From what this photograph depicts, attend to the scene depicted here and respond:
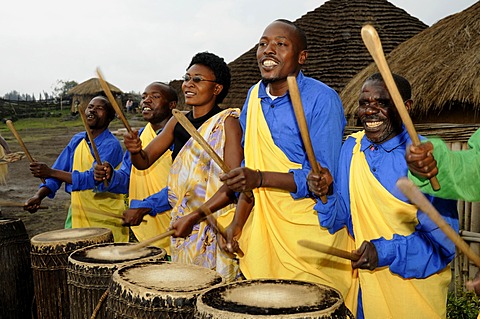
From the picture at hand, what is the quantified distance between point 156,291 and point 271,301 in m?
0.57

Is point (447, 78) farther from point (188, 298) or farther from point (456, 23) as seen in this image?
point (188, 298)

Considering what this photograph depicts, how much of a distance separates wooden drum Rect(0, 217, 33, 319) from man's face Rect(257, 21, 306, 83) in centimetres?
262

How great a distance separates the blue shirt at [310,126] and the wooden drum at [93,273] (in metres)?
0.99

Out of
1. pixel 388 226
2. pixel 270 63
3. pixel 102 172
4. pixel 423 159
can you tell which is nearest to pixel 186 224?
pixel 270 63

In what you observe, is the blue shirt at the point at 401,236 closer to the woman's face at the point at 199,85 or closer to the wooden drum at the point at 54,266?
the woman's face at the point at 199,85

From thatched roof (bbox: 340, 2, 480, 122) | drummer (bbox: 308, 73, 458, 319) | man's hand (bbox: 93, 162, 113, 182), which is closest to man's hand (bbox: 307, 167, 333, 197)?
drummer (bbox: 308, 73, 458, 319)

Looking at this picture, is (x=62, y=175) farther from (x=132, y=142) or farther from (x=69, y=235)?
(x=132, y=142)

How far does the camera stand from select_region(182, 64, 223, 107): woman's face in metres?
3.60

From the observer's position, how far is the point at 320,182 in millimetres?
2566

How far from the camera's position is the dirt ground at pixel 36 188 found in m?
10.3

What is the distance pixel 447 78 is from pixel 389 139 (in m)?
4.25

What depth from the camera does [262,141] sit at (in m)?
3.02

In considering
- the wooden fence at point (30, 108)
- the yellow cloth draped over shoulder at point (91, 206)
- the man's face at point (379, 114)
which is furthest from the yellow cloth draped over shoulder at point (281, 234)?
the wooden fence at point (30, 108)

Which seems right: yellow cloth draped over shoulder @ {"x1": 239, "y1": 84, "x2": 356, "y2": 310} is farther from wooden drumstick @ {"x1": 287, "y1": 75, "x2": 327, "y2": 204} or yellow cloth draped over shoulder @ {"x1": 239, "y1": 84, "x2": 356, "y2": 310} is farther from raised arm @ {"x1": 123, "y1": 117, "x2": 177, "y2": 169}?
raised arm @ {"x1": 123, "y1": 117, "x2": 177, "y2": 169}
